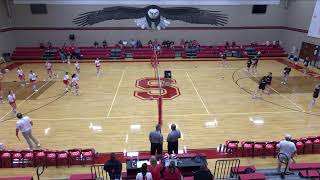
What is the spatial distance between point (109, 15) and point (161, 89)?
39.2 ft

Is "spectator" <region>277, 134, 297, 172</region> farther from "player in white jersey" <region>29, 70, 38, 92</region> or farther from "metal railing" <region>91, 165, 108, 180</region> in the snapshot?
"player in white jersey" <region>29, 70, 38, 92</region>

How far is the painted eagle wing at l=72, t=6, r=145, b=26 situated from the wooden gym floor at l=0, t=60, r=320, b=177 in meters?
5.81

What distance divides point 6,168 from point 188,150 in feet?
24.2

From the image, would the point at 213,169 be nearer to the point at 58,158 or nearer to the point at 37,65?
the point at 58,158

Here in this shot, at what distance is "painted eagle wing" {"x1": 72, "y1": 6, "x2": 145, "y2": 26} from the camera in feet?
85.3

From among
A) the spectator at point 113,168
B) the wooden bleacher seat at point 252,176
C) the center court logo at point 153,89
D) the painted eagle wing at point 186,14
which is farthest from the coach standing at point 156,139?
the painted eagle wing at point 186,14

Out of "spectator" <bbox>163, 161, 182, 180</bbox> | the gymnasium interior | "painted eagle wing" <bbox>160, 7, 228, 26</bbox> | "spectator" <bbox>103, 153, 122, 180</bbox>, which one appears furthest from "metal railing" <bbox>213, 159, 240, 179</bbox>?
"painted eagle wing" <bbox>160, 7, 228, 26</bbox>

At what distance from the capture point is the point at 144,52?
33.0 metres

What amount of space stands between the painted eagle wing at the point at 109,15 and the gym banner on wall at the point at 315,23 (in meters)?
17.1

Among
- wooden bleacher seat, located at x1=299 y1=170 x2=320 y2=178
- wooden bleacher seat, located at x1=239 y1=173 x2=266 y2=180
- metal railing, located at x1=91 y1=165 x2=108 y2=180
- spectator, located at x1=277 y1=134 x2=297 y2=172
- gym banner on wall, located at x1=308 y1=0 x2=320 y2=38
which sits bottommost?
metal railing, located at x1=91 y1=165 x2=108 y2=180

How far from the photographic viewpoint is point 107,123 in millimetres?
15258

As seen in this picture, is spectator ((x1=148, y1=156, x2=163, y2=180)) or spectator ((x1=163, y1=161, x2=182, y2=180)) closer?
spectator ((x1=163, y1=161, x2=182, y2=180))

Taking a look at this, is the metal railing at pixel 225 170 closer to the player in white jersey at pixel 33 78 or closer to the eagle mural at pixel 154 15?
the player in white jersey at pixel 33 78

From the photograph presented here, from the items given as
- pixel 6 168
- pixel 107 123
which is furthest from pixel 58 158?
pixel 107 123
